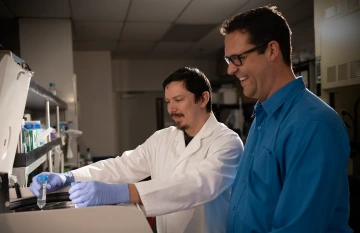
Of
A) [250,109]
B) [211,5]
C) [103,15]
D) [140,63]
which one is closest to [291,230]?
[211,5]

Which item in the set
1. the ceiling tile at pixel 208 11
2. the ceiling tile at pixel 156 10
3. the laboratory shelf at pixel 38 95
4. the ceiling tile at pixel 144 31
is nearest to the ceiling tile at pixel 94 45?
the ceiling tile at pixel 144 31

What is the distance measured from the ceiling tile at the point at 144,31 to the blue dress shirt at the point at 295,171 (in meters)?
2.87

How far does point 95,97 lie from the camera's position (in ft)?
16.7

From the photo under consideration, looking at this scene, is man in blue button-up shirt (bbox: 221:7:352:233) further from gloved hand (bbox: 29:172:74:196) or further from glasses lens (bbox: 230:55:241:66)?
gloved hand (bbox: 29:172:74:196)

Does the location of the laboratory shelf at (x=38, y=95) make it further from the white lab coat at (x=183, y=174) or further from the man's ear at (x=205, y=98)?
the man's ear at (x=205, y=98)

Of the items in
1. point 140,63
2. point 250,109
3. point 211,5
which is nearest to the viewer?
point 211,5

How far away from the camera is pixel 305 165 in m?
0.76

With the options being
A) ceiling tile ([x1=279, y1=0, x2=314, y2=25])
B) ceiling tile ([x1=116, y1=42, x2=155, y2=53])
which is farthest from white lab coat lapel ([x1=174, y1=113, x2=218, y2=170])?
ceiling tile ([x1=116, y1=42, x2=155, y2=53])

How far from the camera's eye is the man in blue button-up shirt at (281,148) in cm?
75

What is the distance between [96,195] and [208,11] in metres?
2.71

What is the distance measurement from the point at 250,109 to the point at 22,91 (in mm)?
4037

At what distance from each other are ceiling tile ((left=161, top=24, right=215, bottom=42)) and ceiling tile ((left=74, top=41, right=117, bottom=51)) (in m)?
0.84

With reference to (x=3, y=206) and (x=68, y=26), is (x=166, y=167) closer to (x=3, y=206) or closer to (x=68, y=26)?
(x=3, y=206)

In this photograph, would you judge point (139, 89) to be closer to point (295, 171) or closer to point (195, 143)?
point (195, 143)
